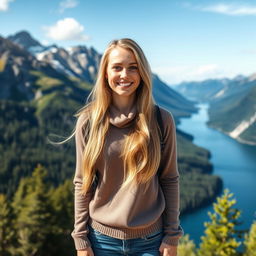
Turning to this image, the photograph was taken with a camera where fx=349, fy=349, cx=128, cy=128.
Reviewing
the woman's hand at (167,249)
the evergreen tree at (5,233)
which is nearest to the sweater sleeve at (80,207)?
the woman's hand at (167,249)

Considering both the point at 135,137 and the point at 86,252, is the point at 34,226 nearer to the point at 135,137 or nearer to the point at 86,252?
the point at 86,252

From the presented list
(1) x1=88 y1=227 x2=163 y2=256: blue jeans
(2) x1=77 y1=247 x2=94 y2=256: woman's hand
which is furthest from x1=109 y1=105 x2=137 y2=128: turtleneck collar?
(2) x1=77 y1=247 x2=94 y2=256: woman's hand

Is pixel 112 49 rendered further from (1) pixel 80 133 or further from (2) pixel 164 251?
(2) pixel 164 251

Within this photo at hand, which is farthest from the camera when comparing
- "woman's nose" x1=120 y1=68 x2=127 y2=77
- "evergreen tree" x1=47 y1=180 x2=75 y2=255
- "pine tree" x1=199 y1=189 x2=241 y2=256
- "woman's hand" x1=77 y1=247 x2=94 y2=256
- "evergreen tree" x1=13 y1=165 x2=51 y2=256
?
"evergreen tree" x1=47 y1=180 x2=75 y2=255

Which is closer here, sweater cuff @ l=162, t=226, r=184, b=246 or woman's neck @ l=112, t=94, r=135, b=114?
sweater cuff @ l=162, t=226, r=184, b=246

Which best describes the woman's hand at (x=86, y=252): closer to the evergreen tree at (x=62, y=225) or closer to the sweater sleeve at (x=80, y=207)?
the sweater sleeve at (x=80, y=207)

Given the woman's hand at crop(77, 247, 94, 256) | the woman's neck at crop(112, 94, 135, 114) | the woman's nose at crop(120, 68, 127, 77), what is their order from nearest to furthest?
the woman's nose at crop(120, 68, 127, 77) → the woman's hand at crop(77, 247, 94, 256) → the woman's neck at crop(112, 94, 135, 114)

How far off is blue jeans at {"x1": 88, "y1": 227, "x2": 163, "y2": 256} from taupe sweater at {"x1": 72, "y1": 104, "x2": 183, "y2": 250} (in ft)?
0.26

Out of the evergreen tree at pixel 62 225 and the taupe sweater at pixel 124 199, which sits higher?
the taupe sweater at pixel 124 199

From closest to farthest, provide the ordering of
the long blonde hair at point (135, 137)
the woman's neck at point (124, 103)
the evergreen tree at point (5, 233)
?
1. the long blonde hair at point (135, 137)
2. the woman's neck at point (124, 103)
3. the evergreen tree at point (5, 233)

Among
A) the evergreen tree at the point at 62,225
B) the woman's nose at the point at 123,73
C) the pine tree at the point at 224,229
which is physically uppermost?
the woman's nose at the point at 123,73

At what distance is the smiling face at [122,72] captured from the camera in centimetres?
498

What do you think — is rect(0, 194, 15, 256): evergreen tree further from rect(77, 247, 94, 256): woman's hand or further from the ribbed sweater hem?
the ribbed sweater hem

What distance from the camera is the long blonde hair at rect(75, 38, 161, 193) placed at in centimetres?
489
